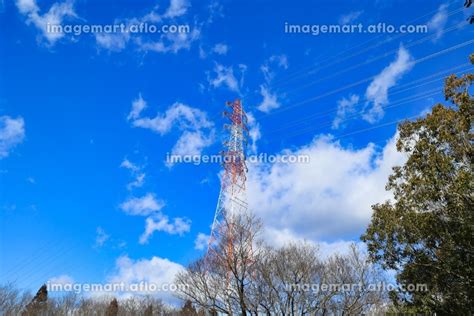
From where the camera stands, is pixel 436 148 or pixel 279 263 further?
pixel 279 263

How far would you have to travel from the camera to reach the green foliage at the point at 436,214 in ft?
42.5

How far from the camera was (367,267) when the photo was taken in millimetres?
22922

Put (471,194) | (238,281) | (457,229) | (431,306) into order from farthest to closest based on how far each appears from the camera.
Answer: (238,281), (431,306), (457,229), (471,194)

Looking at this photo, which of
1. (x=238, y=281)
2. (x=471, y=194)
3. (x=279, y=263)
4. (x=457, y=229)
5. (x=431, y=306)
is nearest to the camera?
(x=471, y=194)

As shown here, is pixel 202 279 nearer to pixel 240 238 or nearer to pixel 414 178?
pixel 240 238

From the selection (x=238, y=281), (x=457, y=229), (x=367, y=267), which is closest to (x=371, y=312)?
(x=367, y=267)

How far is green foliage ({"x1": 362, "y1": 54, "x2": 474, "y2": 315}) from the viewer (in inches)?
510

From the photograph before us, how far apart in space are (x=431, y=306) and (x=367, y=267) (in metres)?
7.58

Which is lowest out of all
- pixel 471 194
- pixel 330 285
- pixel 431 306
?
pixel 431 306

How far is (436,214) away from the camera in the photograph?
13523 mm

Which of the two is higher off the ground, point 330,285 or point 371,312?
point 330,285

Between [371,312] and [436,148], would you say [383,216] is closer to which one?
[436,148]

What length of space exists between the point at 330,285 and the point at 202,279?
756cm

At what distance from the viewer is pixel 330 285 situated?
22.4 metres
